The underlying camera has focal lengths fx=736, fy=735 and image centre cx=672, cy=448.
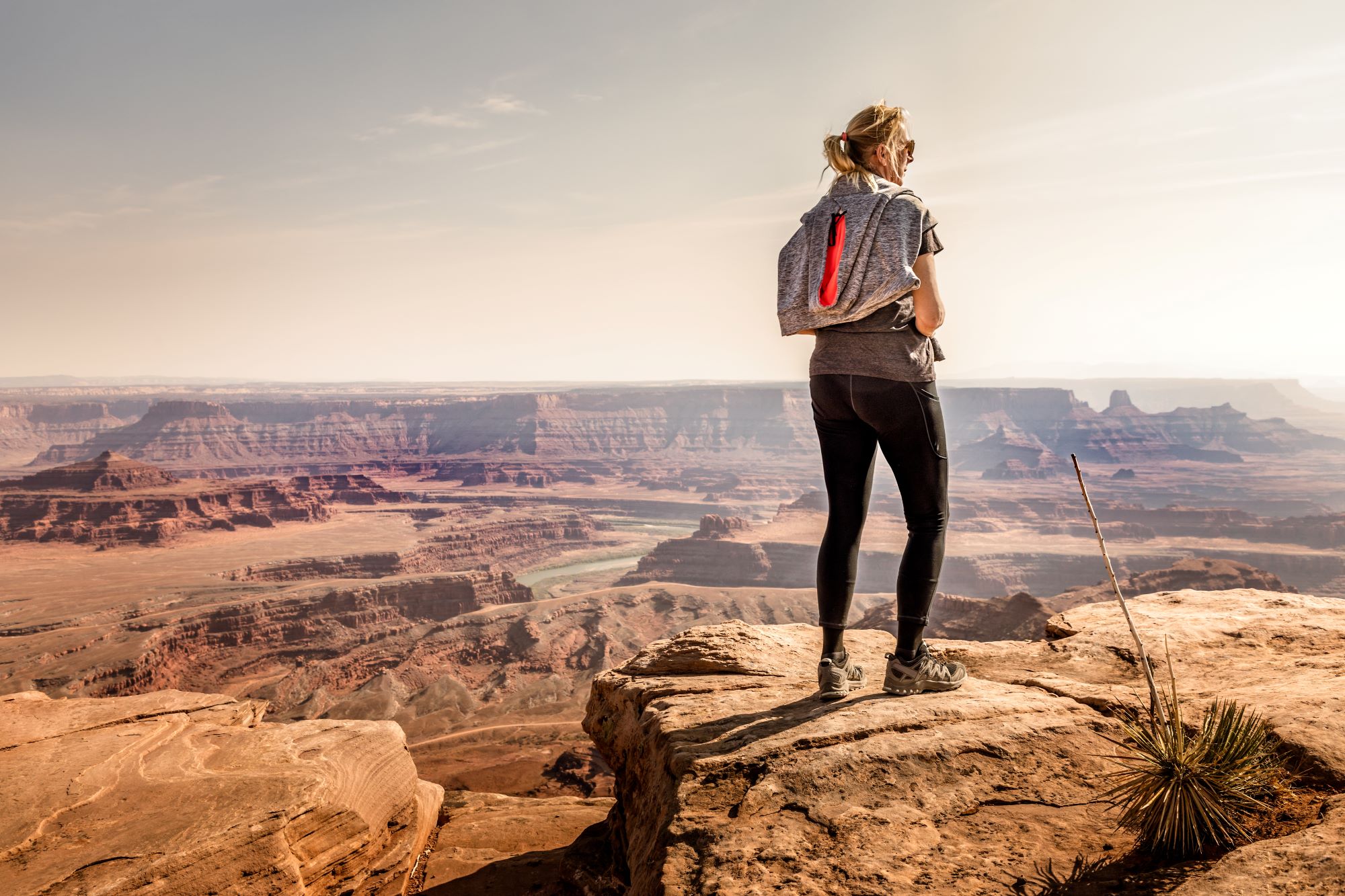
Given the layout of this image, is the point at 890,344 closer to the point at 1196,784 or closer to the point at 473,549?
the point at 1196,784

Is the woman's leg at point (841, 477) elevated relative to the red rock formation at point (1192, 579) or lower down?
elevated

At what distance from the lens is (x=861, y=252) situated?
87.9 inches

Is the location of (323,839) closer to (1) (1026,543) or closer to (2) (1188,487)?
(1) (1026,543)

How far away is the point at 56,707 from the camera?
4605 millimetres

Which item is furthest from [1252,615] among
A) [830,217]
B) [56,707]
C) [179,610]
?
[179,610]

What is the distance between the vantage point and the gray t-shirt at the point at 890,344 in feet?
7.36

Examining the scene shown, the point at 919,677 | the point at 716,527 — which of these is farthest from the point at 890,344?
the point at 716,527

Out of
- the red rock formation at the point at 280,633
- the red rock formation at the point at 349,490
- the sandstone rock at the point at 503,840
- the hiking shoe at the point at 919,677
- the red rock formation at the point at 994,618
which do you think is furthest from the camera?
the red rock formation at the point at 349,490

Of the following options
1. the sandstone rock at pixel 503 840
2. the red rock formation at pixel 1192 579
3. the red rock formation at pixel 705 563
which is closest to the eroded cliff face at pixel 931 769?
the sandstone rock at pixel 503 840

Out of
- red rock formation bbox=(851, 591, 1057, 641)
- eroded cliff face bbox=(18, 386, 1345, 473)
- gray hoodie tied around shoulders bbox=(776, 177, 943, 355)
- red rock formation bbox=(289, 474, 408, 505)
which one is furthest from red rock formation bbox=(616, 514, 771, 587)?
gray hoodie tied around shoulders bbox=(776, 177, 943, 355)

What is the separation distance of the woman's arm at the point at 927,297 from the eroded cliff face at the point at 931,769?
121cm

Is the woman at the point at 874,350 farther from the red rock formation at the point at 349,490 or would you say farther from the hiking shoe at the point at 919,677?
the red rock formation at the point at 349,490

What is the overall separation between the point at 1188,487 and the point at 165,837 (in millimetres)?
92814

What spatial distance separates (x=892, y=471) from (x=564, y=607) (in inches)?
1493
